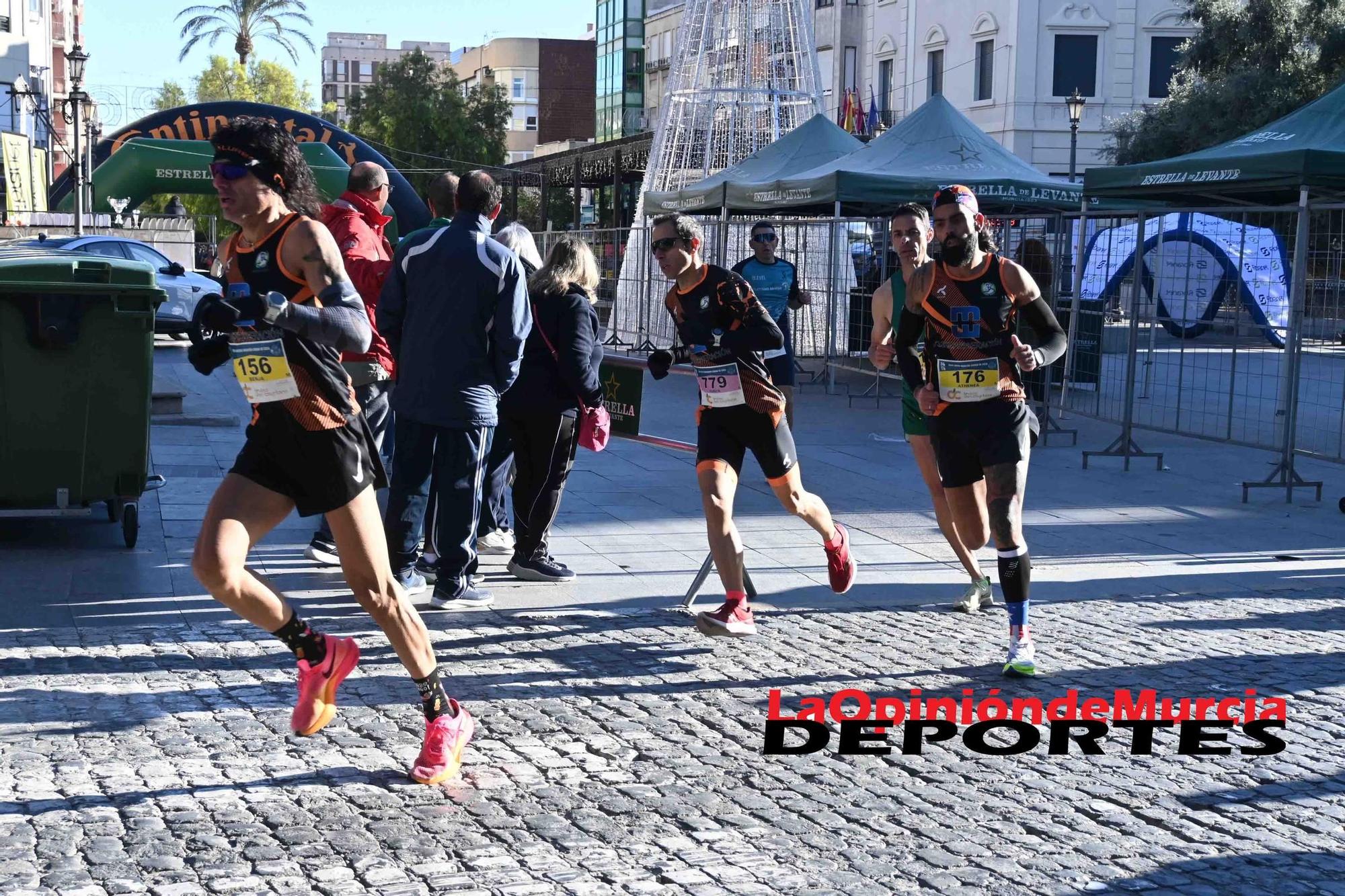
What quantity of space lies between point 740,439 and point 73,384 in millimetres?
3568

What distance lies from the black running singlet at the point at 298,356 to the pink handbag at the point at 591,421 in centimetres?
292

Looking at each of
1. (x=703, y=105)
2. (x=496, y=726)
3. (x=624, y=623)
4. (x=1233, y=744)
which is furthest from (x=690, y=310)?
(x=703, y=105)

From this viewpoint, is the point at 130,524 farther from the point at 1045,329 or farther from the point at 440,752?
the point at 1045,329

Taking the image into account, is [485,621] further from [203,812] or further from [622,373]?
[203,812]

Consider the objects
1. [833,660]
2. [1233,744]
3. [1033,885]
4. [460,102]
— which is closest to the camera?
[1033,885]

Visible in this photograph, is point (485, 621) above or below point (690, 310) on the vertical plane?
below

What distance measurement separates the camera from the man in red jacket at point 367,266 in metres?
7.45

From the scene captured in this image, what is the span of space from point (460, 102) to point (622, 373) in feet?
176

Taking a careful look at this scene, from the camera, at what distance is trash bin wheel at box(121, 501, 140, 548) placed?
8.16m

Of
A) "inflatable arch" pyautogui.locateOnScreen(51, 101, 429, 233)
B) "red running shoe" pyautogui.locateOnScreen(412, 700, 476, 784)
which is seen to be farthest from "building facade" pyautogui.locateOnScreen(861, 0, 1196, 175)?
"red running shoe" pyautogui.locateOnScreen(412, 700, 476, 784)

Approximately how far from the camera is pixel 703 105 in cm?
2550

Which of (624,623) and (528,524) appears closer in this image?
(624,623)

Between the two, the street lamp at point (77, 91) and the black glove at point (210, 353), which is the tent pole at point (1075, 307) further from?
the street lamp at point (77, 91)

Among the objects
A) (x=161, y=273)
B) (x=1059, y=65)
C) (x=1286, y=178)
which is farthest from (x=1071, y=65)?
(x=1286, y=178)
